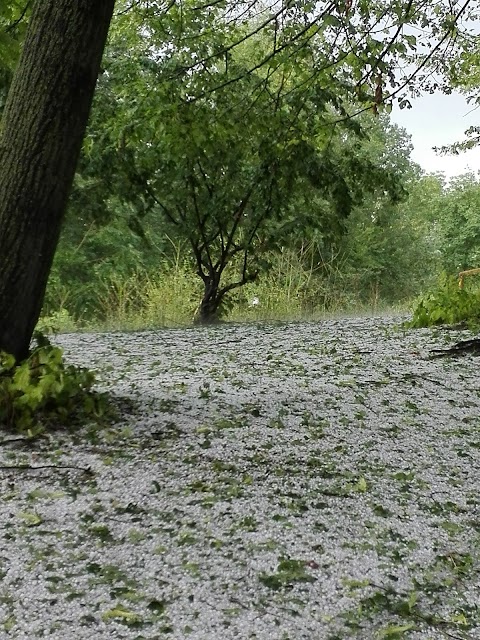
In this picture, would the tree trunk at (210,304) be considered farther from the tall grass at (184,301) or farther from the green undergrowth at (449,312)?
the green undergrowth at (449,312)

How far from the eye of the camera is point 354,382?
3.62 metres

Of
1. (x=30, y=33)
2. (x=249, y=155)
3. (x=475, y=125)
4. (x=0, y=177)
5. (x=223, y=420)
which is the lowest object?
(x=223, y=420)

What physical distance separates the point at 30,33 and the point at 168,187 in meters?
4.49

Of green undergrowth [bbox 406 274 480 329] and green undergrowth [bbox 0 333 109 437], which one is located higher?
green undergrowth [bbox 406 274 480 329]

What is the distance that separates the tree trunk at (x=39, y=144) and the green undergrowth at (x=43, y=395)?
0.17 meters

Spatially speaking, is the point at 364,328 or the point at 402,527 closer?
the point at 402,527

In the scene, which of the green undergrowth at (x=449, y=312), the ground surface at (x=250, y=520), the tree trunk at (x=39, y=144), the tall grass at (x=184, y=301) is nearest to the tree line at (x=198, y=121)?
the tree trunk at (x=39, y=144)

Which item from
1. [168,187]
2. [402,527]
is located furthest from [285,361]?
[168,187]

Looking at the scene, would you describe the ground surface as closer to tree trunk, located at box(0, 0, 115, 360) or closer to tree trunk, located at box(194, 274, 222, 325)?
tree trunk, located at box(0, 0, 115, 360)

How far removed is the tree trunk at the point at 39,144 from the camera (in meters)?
2.54

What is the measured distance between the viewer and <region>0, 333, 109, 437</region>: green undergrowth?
7.80 feet

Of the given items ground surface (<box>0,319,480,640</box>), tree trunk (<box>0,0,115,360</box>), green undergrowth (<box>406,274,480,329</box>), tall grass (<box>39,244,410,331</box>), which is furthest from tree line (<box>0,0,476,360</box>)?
green undergrowth (<box>406,274,480,329</box>)

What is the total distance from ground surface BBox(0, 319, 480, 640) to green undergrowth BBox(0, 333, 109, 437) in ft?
0.39

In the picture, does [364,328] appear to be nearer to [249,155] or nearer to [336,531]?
[249,155]
